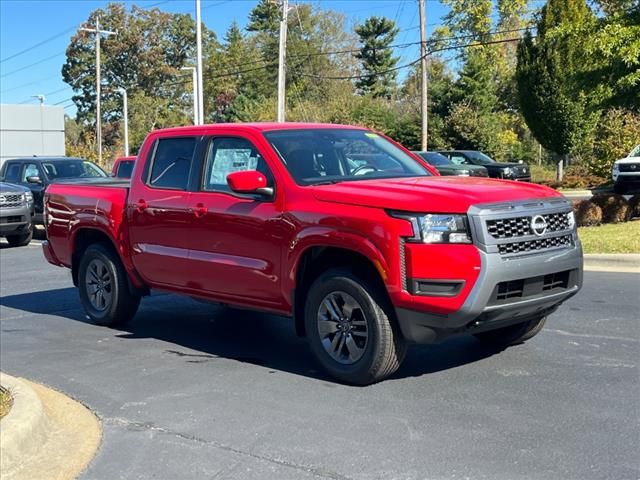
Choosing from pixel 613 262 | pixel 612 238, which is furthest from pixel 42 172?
pixel 613 262

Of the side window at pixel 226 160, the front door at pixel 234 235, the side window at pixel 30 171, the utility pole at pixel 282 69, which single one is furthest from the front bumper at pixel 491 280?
the utility pole at pixel 282 69

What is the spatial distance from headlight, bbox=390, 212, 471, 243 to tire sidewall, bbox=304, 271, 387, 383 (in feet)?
1.94

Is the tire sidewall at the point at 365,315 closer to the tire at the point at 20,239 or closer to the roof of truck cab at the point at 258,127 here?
the roof of truck cab at the point at 258,127

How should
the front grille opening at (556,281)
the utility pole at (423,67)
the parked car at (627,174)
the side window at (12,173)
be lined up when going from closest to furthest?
1. the front grille opening at (556,281)
2. the side window at (12,173)
3. the parked car at (627,174)
4. the utility pole at (423,67)

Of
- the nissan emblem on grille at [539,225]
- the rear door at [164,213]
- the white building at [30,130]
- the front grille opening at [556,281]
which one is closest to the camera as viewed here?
the nissan emblem on grille at [539,225]

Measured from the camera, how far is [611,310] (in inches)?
314

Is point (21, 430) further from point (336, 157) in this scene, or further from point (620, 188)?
point (620, 188)

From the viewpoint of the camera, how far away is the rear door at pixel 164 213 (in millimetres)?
6957

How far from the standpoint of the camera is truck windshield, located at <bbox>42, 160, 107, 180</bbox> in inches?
714

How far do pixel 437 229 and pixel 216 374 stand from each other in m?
2.20

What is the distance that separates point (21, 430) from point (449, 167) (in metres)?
21.7

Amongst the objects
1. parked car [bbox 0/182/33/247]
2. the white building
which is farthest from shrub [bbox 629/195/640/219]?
the white building

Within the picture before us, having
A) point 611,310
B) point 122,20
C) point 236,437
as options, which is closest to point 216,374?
point 236,437

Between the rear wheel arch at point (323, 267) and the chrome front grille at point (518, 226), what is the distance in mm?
839
